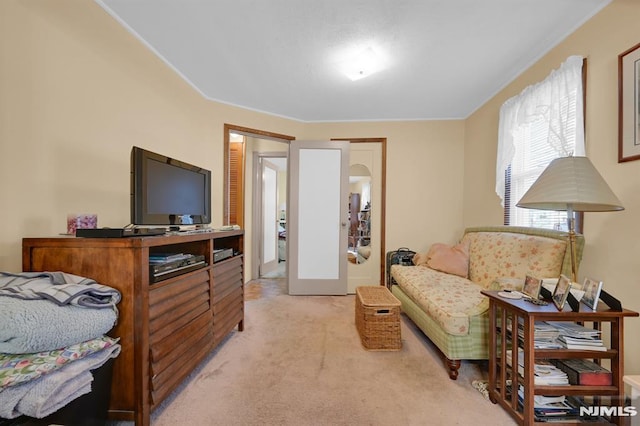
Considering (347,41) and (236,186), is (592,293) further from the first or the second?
(236,186)

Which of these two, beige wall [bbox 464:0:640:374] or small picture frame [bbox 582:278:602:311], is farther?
beige wall [bbox 464:0:640:374]

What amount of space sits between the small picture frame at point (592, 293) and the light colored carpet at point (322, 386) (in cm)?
73

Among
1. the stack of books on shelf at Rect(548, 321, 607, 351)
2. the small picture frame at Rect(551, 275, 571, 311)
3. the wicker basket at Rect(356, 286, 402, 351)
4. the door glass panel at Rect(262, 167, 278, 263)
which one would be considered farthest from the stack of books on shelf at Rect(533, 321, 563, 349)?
the door glass panel at Rect(262, 167, 278, 263)

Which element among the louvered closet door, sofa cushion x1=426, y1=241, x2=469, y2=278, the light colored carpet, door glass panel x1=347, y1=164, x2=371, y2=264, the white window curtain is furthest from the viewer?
the louvered closet door

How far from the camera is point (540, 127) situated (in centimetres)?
226

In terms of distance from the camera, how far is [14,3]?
1259 mm

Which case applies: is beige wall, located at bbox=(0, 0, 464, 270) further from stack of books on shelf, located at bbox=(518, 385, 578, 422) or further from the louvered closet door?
stack of books on shelf, located at bbox=(518, 385, 578, 422)

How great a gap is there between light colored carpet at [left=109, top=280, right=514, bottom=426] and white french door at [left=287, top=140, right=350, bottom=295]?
1.12 meters

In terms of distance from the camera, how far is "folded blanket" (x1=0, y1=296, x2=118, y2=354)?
87 cm

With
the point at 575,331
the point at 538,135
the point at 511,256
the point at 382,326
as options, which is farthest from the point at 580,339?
the point at 538,135

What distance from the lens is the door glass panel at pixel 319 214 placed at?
3.62 metres

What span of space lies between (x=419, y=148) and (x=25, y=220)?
382 centimetres
